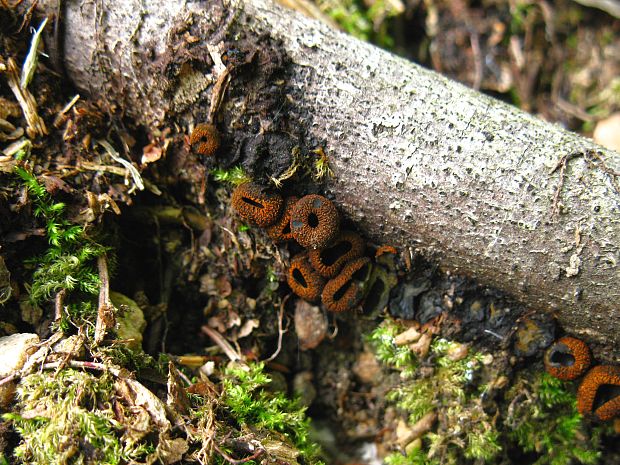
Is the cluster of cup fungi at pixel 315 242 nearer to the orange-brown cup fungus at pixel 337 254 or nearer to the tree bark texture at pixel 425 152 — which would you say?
the orange-brown cup fungus at pixel 337 254

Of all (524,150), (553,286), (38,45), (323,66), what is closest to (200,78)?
(323,66)

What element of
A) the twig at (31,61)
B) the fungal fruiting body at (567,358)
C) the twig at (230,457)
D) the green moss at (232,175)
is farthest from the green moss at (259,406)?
the twig at (31,61)

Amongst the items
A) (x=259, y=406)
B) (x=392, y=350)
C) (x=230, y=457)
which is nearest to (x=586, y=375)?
(x=392, y=350)

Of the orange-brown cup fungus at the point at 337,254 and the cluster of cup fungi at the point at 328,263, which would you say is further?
the orange-brown cup fungus at the point at 337,254

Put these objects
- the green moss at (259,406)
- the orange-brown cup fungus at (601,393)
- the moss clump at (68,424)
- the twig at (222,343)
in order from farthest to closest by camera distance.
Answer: the twig at (222,343) → the orange-brown cup fungus at (601,393) → the green moss at (259,406) → the moss clump at (68,424)

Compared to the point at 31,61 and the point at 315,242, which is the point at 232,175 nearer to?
the point at 315,242

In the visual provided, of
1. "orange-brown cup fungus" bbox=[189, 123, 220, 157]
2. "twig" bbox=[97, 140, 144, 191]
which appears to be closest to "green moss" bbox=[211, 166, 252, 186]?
"orange-brown cup fungus" bbox=[189, 123, 220, 157]

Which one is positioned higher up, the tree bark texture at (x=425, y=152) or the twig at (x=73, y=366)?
the tree bark texture at (x=425, y=152)
